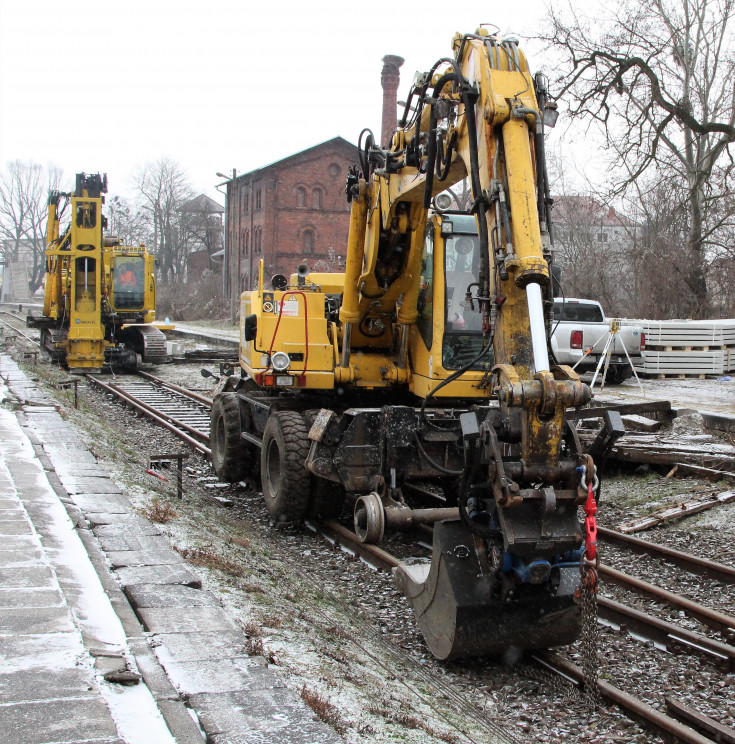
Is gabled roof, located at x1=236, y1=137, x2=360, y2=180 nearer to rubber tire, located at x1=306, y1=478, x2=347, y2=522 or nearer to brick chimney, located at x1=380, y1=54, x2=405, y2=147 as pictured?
brick chimney, located at x1=380, y1=54, x2=405, y2=147

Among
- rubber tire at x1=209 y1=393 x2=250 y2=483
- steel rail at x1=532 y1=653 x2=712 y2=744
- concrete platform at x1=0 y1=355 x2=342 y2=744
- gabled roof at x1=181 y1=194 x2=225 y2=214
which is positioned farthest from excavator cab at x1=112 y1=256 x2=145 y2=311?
gabled roof at x1=181 y1=194 x2=225 y2=214

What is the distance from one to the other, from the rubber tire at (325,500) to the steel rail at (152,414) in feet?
Answer: 13.4

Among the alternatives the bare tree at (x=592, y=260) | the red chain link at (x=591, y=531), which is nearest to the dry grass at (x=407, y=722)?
the red chain link at (x=591, y=531)

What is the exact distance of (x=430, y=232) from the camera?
25.7 ft

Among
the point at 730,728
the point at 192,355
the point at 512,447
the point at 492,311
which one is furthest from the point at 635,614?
the point at 192,355

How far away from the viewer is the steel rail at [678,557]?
22.6 feet

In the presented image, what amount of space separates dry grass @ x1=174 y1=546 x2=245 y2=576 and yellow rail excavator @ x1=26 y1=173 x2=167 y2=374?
17927 mm

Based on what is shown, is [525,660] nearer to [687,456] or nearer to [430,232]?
[430,232]

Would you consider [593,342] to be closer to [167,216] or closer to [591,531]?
[591,531]

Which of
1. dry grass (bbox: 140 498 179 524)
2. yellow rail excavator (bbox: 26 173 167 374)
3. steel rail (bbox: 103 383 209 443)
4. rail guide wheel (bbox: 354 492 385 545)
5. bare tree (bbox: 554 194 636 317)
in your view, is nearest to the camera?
rail guide wheel (bbox: 354 492 385 545)

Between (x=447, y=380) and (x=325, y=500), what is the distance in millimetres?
2894

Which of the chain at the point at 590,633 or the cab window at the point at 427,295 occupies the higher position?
the cab window at the point at 427,295

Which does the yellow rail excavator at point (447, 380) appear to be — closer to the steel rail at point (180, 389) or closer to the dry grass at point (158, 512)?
the dry grass at point (158, 512)

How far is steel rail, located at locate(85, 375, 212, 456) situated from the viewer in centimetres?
1307
